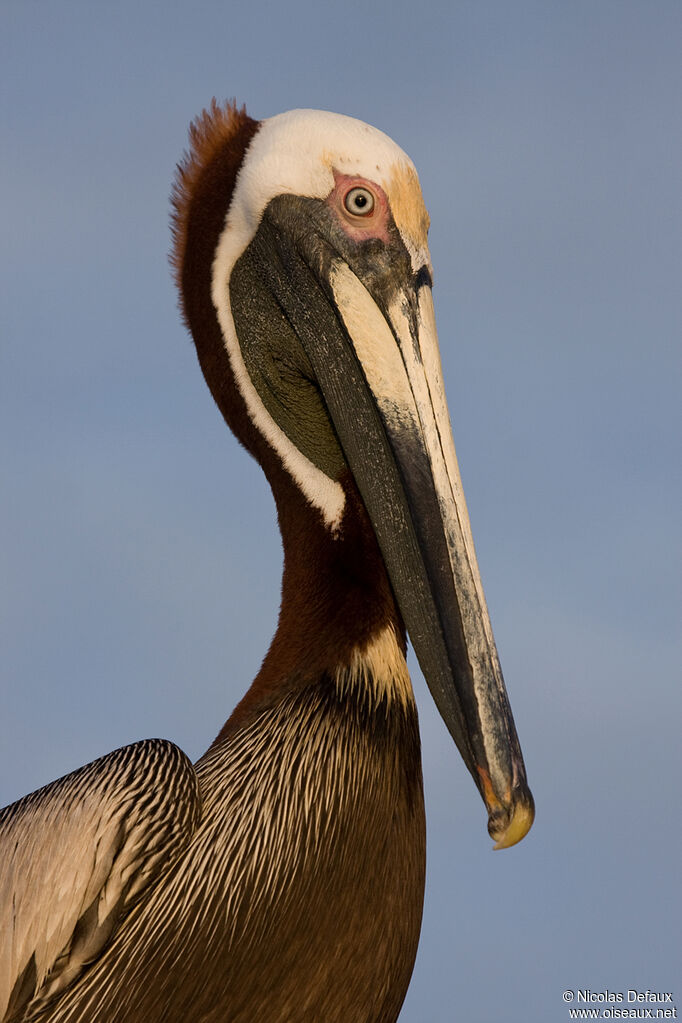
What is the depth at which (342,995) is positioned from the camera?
3.84 metres

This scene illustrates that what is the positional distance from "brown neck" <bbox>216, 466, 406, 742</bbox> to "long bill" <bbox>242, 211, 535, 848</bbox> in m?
0.09

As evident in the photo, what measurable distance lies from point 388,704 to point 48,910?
1.20m

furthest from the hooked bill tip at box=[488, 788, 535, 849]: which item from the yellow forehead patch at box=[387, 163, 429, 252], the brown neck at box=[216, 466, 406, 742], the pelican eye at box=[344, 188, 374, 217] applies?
the pelican eye at box=[344, 188, 374, 217]

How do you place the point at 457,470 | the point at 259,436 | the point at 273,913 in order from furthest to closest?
the point at 259,436 → the point at 457,470 → the point at 273,913

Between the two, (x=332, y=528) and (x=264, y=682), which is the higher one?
(x=332, y=528)

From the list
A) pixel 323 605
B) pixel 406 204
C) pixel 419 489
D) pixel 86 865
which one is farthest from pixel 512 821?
pixel 406 204

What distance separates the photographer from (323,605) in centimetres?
414

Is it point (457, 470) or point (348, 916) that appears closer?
point (348, 916)

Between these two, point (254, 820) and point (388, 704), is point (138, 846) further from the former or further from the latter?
point (388, 704)

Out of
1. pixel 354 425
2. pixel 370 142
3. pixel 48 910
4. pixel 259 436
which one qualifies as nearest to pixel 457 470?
pixel 354 425

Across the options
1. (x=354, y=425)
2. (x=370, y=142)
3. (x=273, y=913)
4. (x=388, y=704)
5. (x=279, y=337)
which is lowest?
(x=273, y=913)

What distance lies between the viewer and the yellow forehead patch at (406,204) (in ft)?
14.1

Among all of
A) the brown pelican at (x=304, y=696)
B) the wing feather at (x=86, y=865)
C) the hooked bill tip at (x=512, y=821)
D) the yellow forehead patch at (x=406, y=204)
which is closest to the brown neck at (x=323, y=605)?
the brown pelican at (x=304, y=696)

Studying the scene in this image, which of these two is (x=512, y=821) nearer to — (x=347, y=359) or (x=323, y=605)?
(x=323, y=605)
